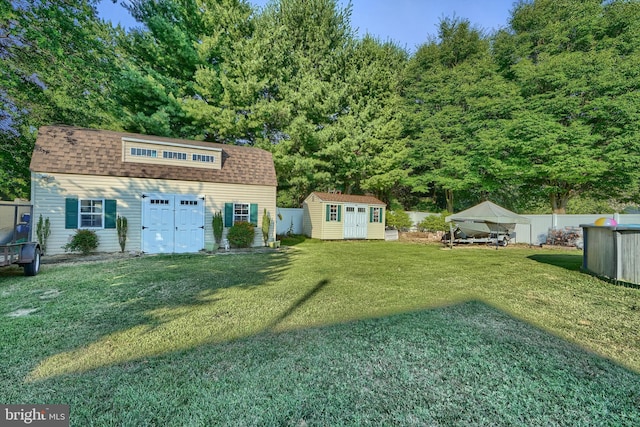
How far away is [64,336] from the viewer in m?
3.41

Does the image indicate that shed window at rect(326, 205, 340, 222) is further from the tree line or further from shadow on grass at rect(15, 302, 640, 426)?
shadow on grass at rect(15, 302, 640, 426)

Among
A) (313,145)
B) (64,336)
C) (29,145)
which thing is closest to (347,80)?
(313,145)

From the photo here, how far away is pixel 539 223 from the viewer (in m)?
15.0

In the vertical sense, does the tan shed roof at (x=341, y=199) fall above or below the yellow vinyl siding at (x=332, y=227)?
above

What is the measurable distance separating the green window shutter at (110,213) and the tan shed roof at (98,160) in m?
1.02

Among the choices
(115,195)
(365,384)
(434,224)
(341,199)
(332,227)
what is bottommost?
(365,384)

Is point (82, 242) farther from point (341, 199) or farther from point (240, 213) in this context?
point (341, 199)

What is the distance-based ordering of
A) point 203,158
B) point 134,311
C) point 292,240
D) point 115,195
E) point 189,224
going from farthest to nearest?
point 292,240
point 203,158
point 189,224
point 115,195
point 134,311

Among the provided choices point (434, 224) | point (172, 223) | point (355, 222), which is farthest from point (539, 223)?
point (172, 223)

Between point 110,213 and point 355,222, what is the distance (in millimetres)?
11960

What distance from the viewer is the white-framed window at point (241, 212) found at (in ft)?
41.0

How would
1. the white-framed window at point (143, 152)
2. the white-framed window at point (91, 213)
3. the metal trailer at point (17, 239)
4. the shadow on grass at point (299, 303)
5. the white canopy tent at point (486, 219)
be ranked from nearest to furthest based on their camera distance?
1. the shadow on grass at point (299, 303)
2. the metal trailer at point (17, 239)
3. the white-framed window at point (91, 213)
4. the white-framed window at point (143, 152)
5. the white canopy tent at point (486, 219)

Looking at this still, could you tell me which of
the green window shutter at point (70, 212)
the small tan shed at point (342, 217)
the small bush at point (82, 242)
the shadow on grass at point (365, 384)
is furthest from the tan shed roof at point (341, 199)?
the shadow on grass at point (365, 384)

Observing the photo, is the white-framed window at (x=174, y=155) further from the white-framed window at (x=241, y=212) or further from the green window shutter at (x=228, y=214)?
the white-framed window at (x=241, y=212)
